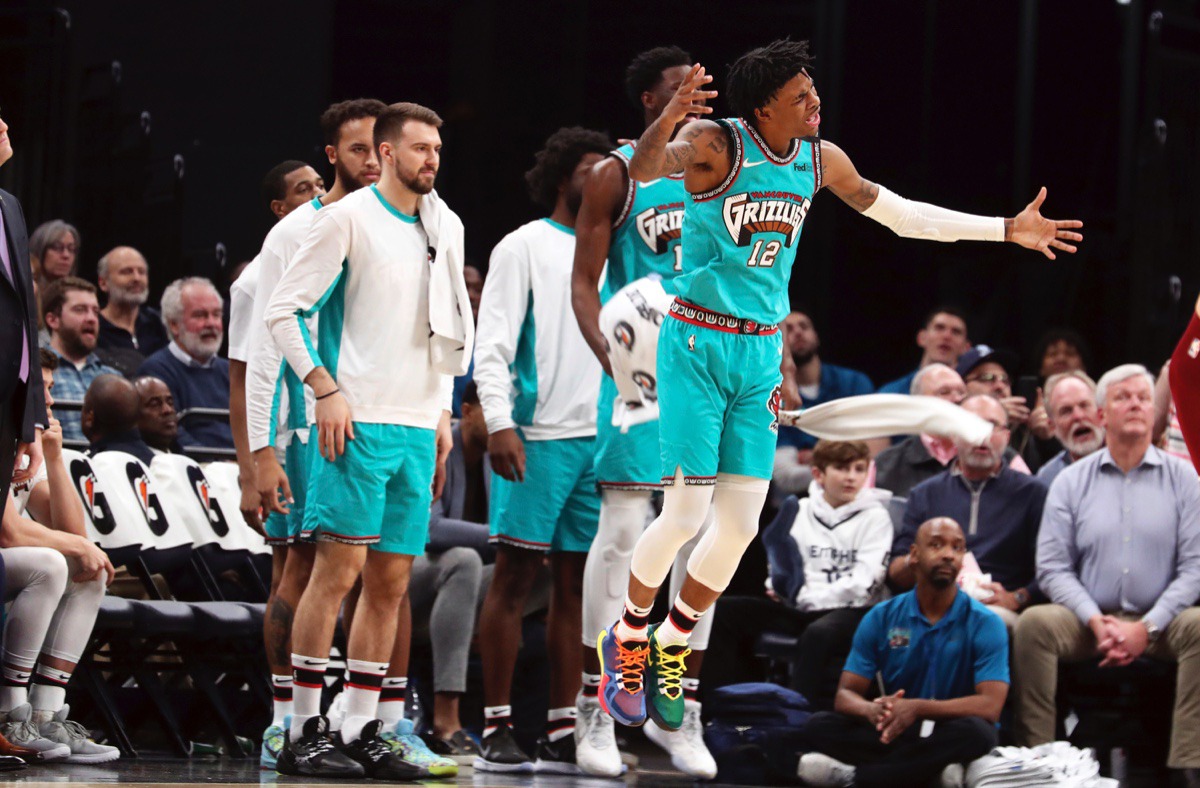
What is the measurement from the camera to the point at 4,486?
4188 mm

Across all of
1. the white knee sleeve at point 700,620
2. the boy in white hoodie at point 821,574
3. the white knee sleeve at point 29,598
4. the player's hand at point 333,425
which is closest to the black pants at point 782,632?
the boy in white hoodie at point 821,574

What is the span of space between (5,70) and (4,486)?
4750mm

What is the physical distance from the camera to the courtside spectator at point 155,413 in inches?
250

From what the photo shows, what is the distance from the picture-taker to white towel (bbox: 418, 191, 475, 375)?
14.9 feet

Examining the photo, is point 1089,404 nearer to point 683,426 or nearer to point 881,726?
point 881,726

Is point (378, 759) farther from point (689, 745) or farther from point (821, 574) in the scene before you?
point (821, 574)

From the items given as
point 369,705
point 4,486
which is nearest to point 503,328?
point 369,705

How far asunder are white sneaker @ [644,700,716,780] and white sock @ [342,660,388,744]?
3.06 ft

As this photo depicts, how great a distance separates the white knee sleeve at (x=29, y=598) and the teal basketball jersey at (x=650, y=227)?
196cm

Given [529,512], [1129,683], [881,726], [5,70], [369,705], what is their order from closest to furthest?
[369,705], [529,512], [881,726], [1129,683], [5,70]

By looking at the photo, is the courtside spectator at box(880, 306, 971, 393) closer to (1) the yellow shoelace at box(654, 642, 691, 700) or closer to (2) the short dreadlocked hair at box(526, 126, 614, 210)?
(2) the short dreadlocked hair at box(526, 126, 614, 210)

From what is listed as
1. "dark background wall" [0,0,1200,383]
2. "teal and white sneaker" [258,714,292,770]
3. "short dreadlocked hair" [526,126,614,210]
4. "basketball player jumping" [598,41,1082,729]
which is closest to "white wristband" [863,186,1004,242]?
"basketball player jumping" [598,41,1082,729]

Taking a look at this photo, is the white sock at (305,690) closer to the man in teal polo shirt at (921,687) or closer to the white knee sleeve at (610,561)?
the white knee sleeve at (610,561)

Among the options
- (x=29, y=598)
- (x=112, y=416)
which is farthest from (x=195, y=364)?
(x=29, y=598)
